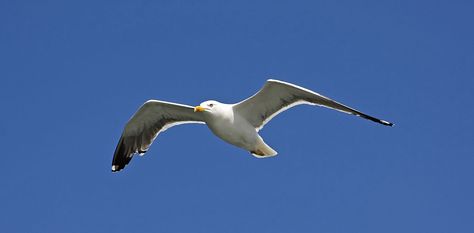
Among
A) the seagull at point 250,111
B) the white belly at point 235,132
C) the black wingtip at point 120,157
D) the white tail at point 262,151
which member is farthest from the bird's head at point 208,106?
the black wingtip at point 120,157

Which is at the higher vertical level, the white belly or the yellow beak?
the yellow beak

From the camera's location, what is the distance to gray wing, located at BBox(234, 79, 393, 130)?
10562 millimetres

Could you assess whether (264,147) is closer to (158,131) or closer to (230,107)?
(230,107)

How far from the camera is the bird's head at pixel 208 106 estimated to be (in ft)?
34.8

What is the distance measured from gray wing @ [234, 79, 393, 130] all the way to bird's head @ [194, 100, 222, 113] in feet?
1.07

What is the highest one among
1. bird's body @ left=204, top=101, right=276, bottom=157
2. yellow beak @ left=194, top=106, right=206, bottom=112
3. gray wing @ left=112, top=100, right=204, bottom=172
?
gray wing @ left=112, top=100, right=204, bottom=172

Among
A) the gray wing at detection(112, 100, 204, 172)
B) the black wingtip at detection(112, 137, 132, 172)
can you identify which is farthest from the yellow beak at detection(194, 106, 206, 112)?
the black wingtip at detection(112, 137, 132, 172)

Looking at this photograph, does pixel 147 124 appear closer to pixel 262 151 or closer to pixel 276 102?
pixel 262 151

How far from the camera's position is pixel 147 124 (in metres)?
12.1

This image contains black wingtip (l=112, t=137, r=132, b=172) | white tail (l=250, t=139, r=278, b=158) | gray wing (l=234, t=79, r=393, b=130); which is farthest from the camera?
black wingtip (l=112, t=137, r=132, b=172)

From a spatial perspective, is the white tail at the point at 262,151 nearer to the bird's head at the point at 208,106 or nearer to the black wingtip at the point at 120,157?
the bird's head at the point at 208,106

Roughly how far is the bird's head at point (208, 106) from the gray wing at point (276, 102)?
0.33 metres

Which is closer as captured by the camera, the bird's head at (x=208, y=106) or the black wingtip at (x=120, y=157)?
the bird's head at (x=208, y=106)

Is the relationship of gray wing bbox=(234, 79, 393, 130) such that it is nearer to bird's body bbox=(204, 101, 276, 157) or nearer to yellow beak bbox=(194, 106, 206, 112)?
bird's body bbox=(204, 101, 276, 157)
